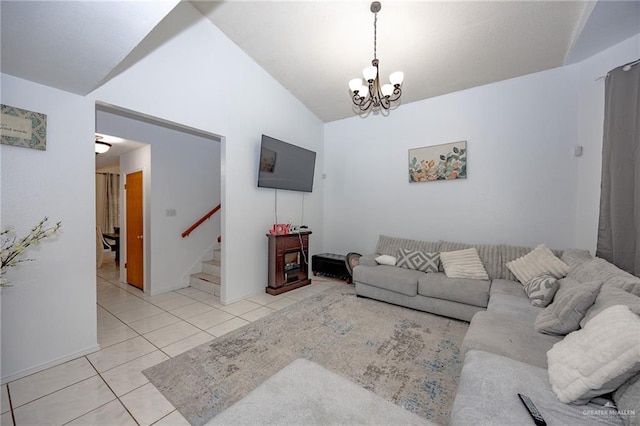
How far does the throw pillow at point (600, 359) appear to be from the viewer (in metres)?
1.01

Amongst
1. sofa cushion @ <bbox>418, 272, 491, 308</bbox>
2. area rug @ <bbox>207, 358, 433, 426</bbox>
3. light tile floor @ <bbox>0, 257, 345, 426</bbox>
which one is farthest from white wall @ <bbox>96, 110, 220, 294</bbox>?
sofa cushion @ <bbox>418, 272, 491, 308</bbox>

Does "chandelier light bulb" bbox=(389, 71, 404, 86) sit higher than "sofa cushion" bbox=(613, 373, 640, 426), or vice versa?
"chandelier light bulb" bbox=(389, 71, 404, 86)

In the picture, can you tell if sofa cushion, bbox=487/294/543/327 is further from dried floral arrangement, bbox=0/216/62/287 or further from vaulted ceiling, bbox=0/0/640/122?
dried floral arrangement, bbox=0/216/62/287

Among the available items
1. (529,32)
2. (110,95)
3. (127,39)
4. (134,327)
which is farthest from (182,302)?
(529,32)

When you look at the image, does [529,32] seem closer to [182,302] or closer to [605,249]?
[605,249]

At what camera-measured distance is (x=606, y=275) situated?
181cm

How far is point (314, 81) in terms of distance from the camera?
399 cm

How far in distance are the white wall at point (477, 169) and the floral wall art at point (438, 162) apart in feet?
0.30

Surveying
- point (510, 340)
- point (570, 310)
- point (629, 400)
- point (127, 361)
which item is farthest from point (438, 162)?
point (127, 361)

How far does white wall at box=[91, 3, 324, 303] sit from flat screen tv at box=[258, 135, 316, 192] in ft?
0.50

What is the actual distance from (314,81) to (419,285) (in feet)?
11.2

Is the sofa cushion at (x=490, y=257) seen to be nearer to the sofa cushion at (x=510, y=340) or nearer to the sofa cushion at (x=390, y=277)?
the sofa cushion at (x=390, y=277)

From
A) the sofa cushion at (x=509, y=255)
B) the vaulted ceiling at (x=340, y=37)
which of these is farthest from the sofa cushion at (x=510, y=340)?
the vaulted ceiling at (x=340, y=37)

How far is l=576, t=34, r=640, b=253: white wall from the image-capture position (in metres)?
2.77
